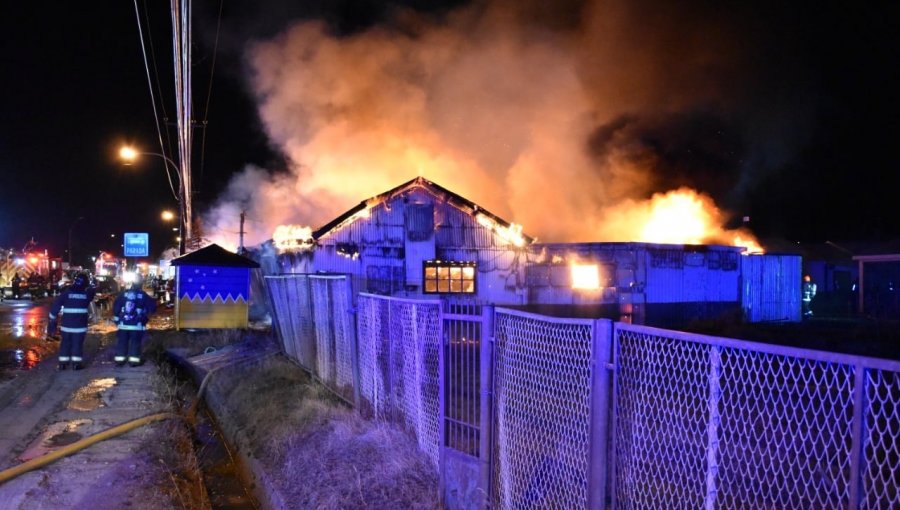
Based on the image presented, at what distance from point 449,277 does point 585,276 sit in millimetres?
4102

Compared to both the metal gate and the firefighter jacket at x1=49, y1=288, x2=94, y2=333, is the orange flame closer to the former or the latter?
the firefighter jacket at x1=49, y1=288, x2=94, y2=333

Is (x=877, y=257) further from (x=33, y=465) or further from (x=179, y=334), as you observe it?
(x=33, y=465)

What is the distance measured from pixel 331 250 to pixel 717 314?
1217 centimetres

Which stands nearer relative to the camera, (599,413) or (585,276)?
(599,413)

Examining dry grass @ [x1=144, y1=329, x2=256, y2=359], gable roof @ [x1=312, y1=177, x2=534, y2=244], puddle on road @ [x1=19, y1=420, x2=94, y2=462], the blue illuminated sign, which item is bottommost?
dry grass @ [x1=144, y1=329, x2=256, y2=359]

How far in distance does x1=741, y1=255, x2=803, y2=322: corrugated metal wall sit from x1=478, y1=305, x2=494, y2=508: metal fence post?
1961 centimetres

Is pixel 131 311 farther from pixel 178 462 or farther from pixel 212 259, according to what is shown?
pixel 212 259

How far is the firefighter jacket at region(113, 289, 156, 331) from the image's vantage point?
10.8 m

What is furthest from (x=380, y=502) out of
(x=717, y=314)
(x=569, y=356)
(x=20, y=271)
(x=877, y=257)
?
(x=20, y=271)

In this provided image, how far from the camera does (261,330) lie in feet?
54.6

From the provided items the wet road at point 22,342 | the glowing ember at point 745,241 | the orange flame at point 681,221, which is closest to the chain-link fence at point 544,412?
the wet road at point 22,342

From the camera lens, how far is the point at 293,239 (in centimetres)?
2023

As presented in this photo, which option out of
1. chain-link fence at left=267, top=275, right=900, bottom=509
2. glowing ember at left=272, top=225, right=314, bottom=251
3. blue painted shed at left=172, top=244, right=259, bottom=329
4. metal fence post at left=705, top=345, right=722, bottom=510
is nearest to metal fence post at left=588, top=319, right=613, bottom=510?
chain-link fence at left=267, top=275, right=900, bottom=509

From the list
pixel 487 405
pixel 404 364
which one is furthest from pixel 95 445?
pixel 487 405
